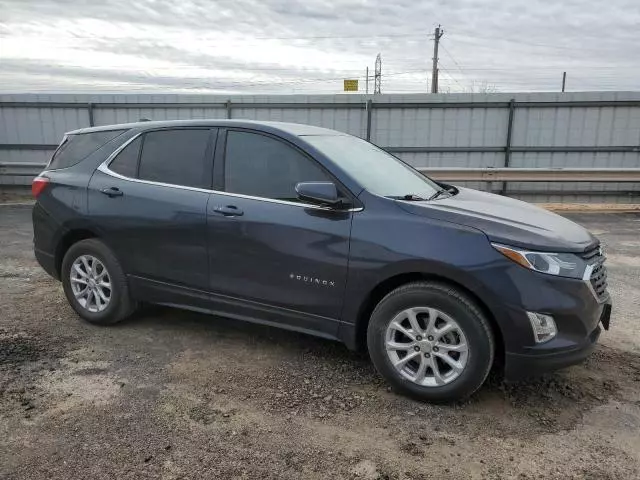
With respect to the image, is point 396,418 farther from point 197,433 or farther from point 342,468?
point 197,433

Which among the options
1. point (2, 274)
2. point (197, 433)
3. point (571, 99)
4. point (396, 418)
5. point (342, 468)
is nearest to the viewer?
point (342, 468)

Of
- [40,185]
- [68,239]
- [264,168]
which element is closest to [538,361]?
[264,168]

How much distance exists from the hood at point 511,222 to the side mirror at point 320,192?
0.41m

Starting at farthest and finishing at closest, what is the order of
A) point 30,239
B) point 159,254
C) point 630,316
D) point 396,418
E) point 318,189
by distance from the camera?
point 30,239 → point 630,316 → point 159,254 → point 318,189 → point 396,418

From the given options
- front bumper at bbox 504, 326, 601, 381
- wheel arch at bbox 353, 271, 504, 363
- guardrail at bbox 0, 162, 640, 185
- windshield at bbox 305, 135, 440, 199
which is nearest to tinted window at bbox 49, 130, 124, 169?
windshield at bbox 305, 135, 440, 199

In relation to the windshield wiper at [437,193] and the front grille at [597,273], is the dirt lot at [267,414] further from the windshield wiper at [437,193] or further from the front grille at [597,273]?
the windshield wiper at [437,193]

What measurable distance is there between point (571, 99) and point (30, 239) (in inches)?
444

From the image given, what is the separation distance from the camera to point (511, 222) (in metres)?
3.25

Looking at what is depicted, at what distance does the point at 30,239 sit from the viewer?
26.4 ft

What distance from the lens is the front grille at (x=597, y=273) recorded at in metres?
3.15

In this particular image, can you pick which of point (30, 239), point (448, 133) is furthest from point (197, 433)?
point (448, 133)

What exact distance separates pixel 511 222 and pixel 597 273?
61 centimetres

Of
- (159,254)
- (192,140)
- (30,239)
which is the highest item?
(192,140)

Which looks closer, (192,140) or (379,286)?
(379,286)
